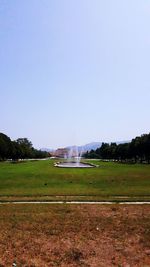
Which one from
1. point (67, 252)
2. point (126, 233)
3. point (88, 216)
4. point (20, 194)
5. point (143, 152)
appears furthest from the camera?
point (143, 152)

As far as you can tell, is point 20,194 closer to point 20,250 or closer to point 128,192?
point 128,192

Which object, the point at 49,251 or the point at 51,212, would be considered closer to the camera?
the point at 49,251

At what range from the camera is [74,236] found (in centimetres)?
1473

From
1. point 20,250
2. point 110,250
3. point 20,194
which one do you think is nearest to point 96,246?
point 110,250

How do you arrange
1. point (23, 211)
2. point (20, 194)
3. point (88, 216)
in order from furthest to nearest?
point (20, 194)
point (23, 211)
point (88, 216)

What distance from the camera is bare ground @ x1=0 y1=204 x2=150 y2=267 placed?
1211 cm

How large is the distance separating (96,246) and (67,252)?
1262 millimetres

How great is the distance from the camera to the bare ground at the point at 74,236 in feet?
39.7

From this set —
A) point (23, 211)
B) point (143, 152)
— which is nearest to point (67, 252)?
point (23, 211)

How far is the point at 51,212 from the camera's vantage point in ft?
64.6

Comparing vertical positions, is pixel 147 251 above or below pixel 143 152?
below

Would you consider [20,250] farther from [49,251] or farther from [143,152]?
[143,152]

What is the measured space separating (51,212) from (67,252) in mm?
6994

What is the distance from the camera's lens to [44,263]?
11.7 metres
